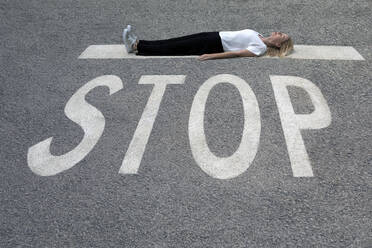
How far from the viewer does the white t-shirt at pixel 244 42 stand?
7.74 meters

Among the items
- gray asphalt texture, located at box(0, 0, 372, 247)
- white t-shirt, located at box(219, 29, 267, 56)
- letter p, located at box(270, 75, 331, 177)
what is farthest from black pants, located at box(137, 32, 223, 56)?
letter p, located at box(270, 75, 331, 177)

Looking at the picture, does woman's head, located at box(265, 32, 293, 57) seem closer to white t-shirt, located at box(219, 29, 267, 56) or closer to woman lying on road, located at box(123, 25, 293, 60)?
woman lying on road, located at box(123, 25, 293, 60)

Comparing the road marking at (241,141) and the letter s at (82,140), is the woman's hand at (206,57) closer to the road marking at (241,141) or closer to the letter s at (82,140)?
the road marking at (241,141)

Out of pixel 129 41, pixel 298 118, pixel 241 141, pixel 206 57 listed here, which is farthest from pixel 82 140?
pixel 298 118

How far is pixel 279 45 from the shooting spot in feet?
25.3

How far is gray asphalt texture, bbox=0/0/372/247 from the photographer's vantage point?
178 inches

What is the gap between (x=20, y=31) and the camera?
9.50m

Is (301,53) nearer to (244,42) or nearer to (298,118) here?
(244,42)

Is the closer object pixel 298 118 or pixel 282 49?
pixel 298 118

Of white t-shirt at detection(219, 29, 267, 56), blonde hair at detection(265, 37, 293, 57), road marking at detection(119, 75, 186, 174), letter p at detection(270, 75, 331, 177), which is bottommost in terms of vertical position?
letter p at detection(270, 75, 331, 177)

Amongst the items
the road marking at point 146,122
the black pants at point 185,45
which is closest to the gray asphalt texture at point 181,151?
the road marking at point 146,122

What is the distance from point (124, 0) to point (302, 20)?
449cm

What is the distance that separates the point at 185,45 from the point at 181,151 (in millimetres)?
2927

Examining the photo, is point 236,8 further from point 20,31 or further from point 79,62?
point 20,31
